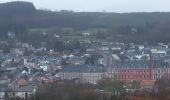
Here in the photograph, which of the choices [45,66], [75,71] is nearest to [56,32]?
[45,66]

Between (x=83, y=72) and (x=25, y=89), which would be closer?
(x=25, y=89)

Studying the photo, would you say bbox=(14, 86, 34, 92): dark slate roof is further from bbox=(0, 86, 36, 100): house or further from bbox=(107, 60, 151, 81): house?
bbox=(107, 60, 151, 81): house

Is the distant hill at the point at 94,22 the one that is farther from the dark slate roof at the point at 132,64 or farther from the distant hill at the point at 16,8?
the dark slate roof at the point at 132,64

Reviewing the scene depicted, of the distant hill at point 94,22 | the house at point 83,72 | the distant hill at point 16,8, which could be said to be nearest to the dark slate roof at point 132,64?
the house at point 83,72

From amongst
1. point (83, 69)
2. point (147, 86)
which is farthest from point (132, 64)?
point (147, 86)

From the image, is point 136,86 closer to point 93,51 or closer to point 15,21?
point 93,51

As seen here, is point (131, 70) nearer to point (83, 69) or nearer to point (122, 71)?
point (122, 71)

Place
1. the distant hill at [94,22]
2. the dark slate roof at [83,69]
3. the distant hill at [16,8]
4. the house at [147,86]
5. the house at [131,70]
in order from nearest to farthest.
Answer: the house at [147,86] < the house at [131,70] < the dark slate roof at [83,69] < the distant hill at [94,22] < the distant hill at [16,8]

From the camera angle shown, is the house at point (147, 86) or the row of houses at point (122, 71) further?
the row of houses at point (122, 71)
